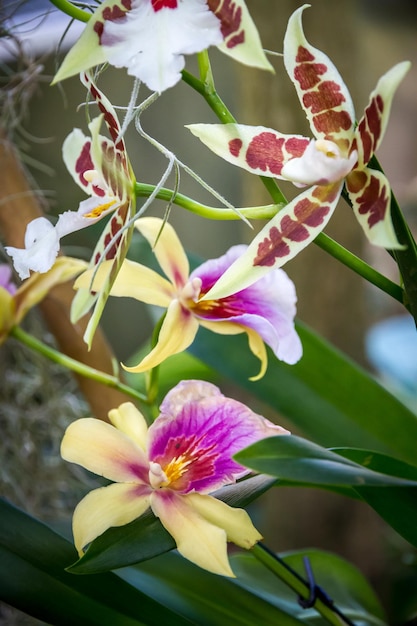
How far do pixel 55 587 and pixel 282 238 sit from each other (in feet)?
0.77

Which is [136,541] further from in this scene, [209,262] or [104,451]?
[209,262]

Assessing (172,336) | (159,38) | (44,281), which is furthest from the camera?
(44,281)

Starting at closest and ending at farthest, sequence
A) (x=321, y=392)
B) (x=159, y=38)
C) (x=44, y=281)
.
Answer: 1. (x=159, y=38)
2. (x=44, y=281)
3. (x=321, y=392)

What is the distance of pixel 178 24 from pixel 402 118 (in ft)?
7.22

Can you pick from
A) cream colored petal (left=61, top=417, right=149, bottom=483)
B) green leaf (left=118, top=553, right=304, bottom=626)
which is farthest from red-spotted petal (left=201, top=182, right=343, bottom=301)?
green leaf (left=118, top=553, right=304, bottom=626)

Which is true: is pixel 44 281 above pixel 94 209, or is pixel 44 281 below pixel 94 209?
below

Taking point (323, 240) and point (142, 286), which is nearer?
point (323, 240)

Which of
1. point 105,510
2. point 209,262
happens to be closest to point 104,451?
point 105,510

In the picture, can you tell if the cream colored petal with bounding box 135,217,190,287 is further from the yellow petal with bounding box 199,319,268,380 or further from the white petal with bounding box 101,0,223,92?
the white petal with bounding box 101,0,223,92

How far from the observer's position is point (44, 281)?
50 centimetres

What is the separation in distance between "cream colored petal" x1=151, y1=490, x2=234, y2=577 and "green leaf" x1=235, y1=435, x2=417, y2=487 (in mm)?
58

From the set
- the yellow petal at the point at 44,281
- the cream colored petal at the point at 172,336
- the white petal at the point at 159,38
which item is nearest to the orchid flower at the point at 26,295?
the yellow petal at the point at 44,281

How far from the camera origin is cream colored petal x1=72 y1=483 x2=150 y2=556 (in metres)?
0.36

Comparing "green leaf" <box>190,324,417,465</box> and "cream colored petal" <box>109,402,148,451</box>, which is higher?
"cream colored petal" <box>109,402,148,451</box>
